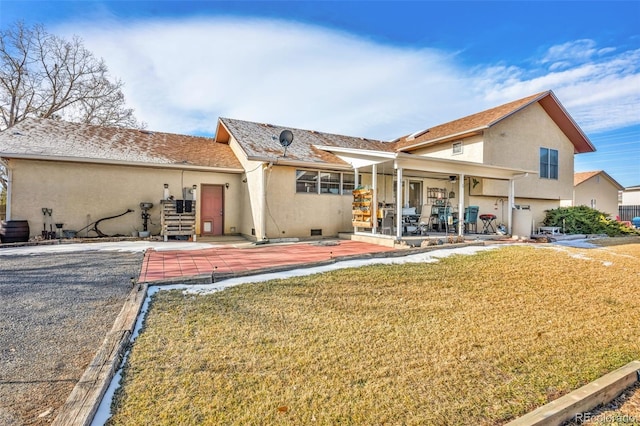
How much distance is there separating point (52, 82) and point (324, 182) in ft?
67.3

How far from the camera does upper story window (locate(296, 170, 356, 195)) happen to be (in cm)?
1128

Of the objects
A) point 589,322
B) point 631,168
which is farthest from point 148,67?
point 631,168

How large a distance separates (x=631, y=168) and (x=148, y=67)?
35.9 metres

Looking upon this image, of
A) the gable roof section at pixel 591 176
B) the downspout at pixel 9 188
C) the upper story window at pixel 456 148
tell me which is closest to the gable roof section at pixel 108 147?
the downspout at pixel 9 188

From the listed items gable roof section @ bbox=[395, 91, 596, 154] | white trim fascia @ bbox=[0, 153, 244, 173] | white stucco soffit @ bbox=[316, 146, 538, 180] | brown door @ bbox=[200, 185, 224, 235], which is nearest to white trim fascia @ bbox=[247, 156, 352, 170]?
white stucco soffit @ bbox=[316, 146, 538, 180]

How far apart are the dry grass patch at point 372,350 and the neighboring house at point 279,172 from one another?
16.1 feet

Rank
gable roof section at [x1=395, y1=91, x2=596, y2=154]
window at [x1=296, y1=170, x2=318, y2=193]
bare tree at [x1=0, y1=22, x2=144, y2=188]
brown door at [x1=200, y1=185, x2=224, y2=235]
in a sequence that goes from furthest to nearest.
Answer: bare tree at [x1=0, y1=22, x2=144, y2=188] → gable roof section at [x1=395, y1=91, x2=596, y2=154] → brown door at [x1=200, y1=185, x2=224, y2=235] → window at [x1=296, y1=170, x2=318, y2=193]

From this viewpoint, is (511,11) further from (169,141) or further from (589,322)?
(169,141)

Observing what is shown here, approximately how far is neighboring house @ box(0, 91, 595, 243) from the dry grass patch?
492 centimetres

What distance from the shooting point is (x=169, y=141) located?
1357 cm

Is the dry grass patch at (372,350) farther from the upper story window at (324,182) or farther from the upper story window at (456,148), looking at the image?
the upper story window at (456,148)

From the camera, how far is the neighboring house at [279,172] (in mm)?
10148

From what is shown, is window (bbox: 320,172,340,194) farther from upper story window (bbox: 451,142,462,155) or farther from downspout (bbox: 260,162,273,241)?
upper story window (bbox: 451,142,462,155)

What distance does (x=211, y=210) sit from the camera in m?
12.3
